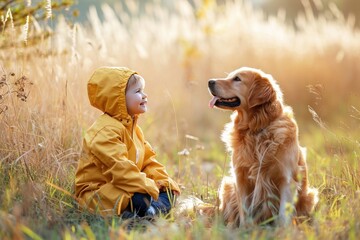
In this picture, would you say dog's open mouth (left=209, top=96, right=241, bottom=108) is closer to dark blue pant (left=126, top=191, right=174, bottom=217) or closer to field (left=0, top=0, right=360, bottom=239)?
field (left=0, top=0, right=360, bottom=239)

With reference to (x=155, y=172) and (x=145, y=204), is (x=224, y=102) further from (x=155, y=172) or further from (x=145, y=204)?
(x=145, y=204)

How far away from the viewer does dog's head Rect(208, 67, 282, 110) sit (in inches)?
171

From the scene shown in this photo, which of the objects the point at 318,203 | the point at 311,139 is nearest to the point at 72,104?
the point at 318,203

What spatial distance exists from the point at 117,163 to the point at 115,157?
43 millimetres

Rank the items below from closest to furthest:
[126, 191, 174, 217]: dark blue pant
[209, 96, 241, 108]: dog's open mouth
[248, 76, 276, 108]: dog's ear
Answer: [126, 191, 174, 217]: dark blue pant < [248, 76, 276, 108]: dog's ear < [209, 96, 241, 108]: dog's open mouth

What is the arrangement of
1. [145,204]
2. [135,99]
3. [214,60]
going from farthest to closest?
[214,60], [135,99], [145,204]

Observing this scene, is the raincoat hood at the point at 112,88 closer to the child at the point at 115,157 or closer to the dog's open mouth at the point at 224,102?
the child at the point at 115,157

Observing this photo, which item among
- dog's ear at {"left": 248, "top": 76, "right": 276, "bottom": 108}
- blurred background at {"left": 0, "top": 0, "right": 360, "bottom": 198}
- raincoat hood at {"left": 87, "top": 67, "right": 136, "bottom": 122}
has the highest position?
raincoat hood at {"left": 87, "top": 67, "right": 136, "bottom": 122}

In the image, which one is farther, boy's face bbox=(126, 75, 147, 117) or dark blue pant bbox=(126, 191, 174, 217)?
boy's face bbox=(126, 75, 147, 117)

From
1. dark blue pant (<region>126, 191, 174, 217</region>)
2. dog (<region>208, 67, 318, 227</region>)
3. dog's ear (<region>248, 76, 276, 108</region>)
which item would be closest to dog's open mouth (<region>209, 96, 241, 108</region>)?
dog (<region>208, 67, 318, 227</region>)

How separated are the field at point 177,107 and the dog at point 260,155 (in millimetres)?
230

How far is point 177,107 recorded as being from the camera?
9367 mm

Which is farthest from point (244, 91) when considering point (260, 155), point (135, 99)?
point (135, 99)

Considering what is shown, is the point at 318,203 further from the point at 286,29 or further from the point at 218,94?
the point at 286,29
